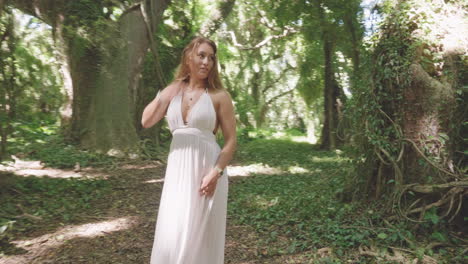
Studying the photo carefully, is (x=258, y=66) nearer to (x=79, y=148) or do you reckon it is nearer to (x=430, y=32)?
(x=79, y=148)

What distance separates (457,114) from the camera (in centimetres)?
448

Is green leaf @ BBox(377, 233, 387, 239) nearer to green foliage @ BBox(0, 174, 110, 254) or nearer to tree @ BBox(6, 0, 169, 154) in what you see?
green foliage @ BBox(0, 174, 110, 254)

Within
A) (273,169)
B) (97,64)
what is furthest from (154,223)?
(97,64)

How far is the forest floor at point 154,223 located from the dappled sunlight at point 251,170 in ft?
4.72

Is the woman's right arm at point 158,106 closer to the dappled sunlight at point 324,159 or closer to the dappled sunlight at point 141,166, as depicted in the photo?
the dappled sunlight at point 141,166

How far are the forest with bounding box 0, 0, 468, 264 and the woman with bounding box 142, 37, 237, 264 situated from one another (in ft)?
1.80

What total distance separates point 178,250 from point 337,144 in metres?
11.3

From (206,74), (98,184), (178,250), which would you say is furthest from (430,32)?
(98,184)

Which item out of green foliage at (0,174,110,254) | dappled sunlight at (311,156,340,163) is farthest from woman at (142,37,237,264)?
dappled sunlight at (311,156,340,163)

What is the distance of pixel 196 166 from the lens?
259 cm

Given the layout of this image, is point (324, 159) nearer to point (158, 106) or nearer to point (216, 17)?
point (216, 17)

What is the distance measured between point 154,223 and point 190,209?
9.52 ft

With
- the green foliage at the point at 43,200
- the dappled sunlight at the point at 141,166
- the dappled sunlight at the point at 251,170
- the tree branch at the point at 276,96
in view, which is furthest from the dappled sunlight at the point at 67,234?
the tree branch at the point at 276,96

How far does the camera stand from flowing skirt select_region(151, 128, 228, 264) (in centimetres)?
252
